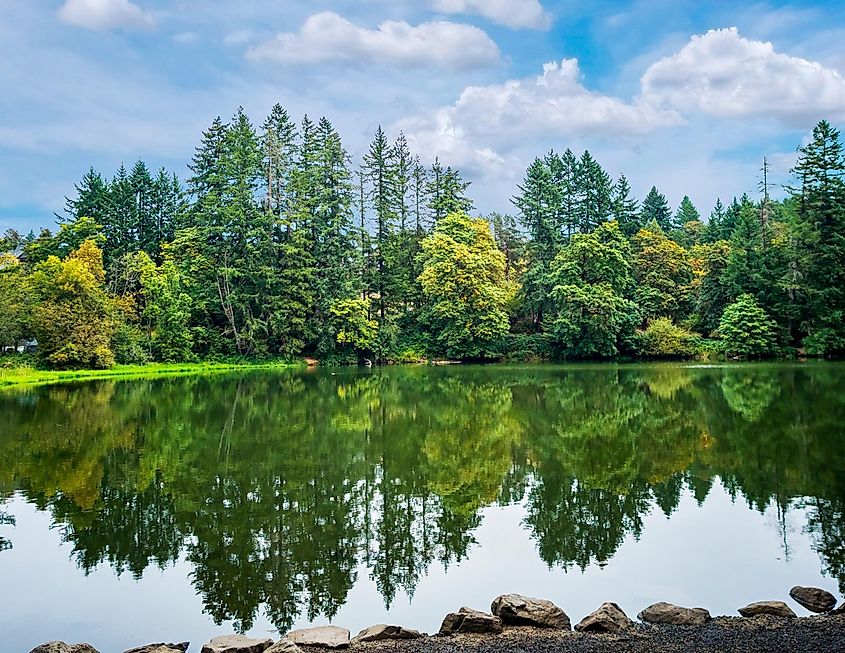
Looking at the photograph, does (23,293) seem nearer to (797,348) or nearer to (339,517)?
(339,517)

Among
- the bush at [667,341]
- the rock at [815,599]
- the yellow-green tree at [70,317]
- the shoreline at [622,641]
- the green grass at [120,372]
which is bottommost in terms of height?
the rock at [815,599]

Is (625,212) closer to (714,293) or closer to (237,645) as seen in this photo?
(714,293)

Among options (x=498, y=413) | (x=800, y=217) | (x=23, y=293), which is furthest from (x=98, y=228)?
(x=800, y=217)

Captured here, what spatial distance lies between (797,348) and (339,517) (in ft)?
138

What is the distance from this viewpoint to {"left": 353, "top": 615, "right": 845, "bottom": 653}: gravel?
15.7 feet

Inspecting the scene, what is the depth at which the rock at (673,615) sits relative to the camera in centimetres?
544

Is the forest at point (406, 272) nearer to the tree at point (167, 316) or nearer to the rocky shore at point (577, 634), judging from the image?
the tree at point (167, 316)

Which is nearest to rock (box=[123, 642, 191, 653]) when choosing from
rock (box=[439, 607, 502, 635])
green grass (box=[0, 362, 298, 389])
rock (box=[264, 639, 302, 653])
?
rock (box=[264, 639, 302, 653])

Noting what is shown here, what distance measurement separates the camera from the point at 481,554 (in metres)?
7.60

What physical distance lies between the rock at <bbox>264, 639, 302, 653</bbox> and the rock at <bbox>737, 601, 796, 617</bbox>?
12.1ft

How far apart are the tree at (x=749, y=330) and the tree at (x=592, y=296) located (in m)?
5.91

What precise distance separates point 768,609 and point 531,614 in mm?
1975

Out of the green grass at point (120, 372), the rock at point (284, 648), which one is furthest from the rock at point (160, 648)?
the green grass at point (120, 372)

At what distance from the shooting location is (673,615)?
553cm
